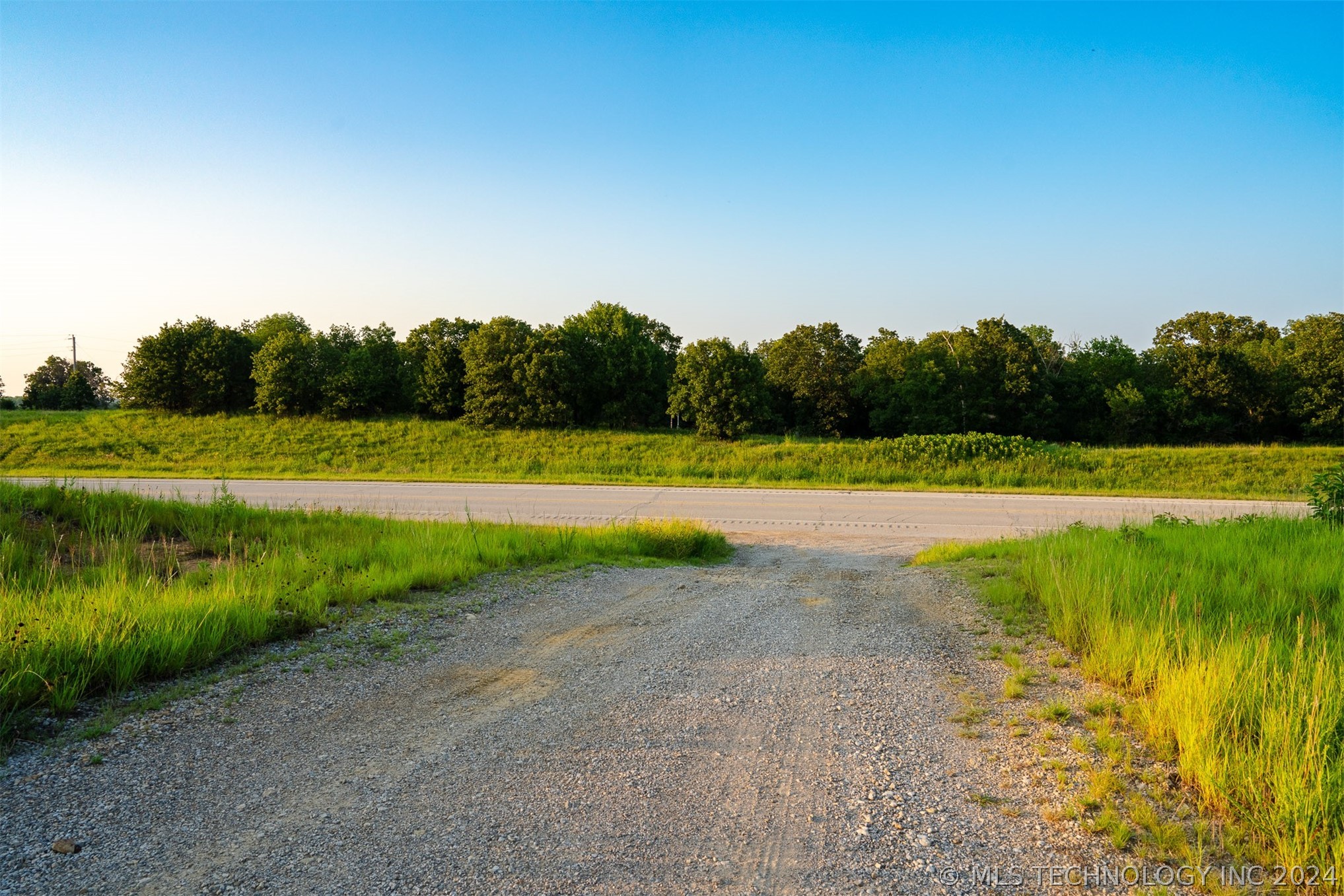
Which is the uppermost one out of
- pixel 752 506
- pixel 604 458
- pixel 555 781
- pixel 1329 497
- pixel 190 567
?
pixel 1329 497

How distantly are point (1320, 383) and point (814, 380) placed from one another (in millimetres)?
31190

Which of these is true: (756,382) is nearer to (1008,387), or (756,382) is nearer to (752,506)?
(1008,387)

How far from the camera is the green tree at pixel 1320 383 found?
44.9 m

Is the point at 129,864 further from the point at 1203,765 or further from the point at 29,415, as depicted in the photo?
the point at 29,415

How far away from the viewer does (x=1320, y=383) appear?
150 ft

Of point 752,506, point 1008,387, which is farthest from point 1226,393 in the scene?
point 752,506

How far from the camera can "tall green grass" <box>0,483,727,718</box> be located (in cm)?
496

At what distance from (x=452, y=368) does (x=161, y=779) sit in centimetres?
4191

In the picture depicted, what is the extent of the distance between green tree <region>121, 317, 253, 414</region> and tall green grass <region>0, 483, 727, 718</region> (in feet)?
116

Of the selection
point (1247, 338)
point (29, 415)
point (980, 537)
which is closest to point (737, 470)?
point (980, 537)

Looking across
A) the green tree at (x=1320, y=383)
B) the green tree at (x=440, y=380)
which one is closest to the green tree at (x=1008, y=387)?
the green tree at (x=1320, y=383)

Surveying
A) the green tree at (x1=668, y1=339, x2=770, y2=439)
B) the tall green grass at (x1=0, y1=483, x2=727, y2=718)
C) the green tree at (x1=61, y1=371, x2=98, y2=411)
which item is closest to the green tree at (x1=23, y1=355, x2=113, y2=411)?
the green tree at (x1=61, y1=371, x2=98, y2=411)

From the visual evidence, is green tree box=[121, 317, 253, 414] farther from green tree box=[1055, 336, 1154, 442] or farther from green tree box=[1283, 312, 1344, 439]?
green tree box=[1283, 312, 1344, 439]

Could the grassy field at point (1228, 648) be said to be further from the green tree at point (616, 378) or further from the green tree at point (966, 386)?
the green tree at point (966, 386)
